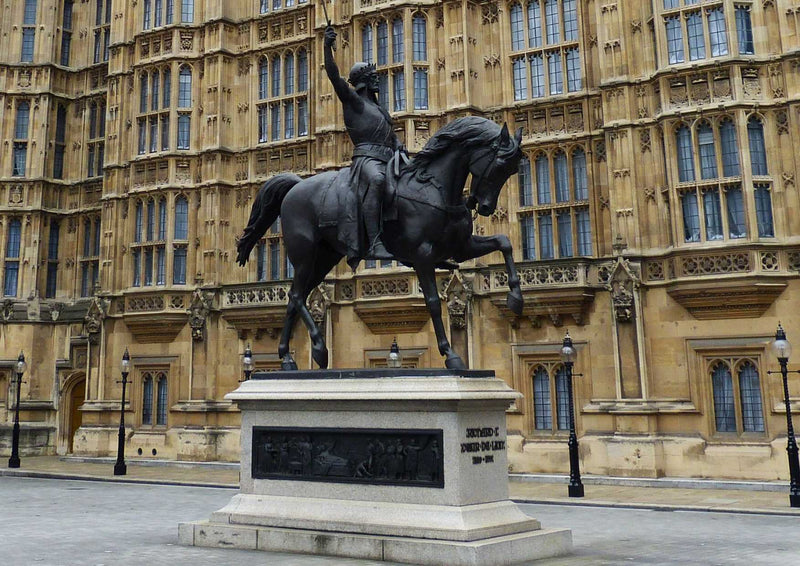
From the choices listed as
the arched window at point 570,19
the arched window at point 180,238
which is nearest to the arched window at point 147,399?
the arched window at point 180,238

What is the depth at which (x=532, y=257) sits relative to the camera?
2680 cm

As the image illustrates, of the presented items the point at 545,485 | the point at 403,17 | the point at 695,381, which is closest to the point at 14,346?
the point at 403,17

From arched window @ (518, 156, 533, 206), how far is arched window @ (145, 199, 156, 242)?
14.4 m

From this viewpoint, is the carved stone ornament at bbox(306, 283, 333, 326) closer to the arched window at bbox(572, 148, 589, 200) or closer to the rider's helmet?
the arched window at bbox(572, 148, 589, 200)

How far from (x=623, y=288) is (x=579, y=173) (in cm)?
446

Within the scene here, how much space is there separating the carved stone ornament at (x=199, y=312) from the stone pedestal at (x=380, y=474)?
19.1 metres

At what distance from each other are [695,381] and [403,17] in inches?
605

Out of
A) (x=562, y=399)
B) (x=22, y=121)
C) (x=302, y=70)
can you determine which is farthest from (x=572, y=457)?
(x=22, y=121)

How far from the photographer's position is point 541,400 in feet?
84.2

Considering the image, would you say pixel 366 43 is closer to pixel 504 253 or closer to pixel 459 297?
pixel 459 297

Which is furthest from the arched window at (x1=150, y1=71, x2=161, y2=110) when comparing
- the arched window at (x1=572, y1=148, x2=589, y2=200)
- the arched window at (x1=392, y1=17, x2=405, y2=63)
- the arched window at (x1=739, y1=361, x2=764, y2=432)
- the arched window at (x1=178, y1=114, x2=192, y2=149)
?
the arched window at (x1=739, y1=361, x2=764, y2=432)

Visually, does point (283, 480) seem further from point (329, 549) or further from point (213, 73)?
point (213, 73)

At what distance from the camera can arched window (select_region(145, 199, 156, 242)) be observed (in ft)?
105

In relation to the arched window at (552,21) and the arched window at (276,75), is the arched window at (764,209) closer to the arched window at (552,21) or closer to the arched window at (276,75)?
the arched window at (552,21)
